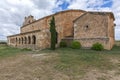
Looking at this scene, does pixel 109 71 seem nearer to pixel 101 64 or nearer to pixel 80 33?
pixel 101 64

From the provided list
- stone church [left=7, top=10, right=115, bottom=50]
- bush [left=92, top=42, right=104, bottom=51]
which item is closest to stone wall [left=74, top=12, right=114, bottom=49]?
stone church [left=7, top=10, right=115, bottom=50]

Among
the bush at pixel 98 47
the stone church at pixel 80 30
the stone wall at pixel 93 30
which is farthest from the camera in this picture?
the stone church at pixel 80 30

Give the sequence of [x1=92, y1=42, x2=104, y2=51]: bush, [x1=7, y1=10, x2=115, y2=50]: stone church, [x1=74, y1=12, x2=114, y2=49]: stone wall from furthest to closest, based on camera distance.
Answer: [x1=7, y1=10, x2=115, y2=50]: stone church, [x1=74, y1=12, x2=114, y2=49]: stone wall, [x1=92, y1=42, x2=104, y2=51]: bush

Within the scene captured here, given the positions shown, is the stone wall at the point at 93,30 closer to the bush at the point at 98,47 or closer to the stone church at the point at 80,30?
the stone church at the point at 80,30

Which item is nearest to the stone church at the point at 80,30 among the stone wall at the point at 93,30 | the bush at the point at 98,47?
the stone wall at the point at 93,30

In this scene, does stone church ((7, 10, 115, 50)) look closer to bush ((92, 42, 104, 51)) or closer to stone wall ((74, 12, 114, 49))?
stone wall ((74, 12, 114, 49))

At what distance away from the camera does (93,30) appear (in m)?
20.9

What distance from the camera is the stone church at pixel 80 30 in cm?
2011

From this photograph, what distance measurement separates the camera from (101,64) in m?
11.6

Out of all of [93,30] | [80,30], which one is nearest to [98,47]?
[93,30]

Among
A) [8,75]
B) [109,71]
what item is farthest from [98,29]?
[8,75]

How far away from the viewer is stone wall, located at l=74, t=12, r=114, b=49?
65.4 feet

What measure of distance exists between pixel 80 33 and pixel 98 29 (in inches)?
114

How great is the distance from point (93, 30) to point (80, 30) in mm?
2155
